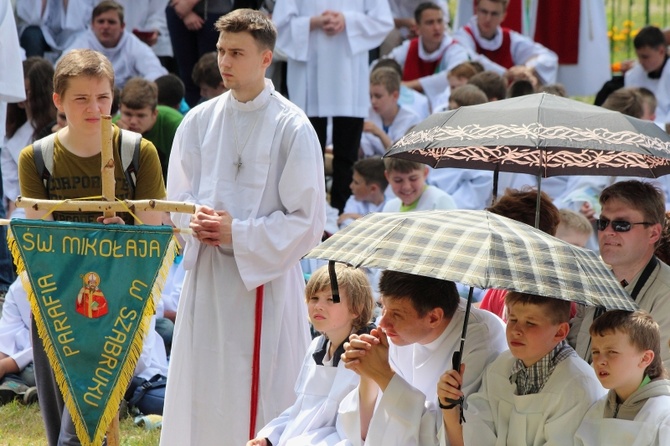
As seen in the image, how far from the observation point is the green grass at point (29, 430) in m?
7.08

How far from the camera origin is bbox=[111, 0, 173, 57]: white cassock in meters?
13.3

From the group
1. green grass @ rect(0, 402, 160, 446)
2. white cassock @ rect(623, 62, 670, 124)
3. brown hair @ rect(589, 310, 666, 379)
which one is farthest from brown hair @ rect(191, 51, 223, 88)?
brown hair @ rect(589, 310, 666, 379)

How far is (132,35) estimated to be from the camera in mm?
12430

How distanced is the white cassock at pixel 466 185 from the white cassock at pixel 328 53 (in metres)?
0.91

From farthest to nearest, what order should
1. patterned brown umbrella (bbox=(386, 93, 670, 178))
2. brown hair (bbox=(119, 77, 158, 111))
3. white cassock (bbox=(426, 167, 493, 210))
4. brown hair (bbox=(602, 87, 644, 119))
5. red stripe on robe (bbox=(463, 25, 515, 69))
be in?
red stripe on robe (bbox=(463, 25, 515, 69)), white cassock (bbox=(426, 167, 493, 210)), brown hair (bbox=(602, 87, 644, 119)), brown hair (bbox=(119, 77, 158, 111)), patterned brown umbrella (bbox=(386, 93, 670, 178))

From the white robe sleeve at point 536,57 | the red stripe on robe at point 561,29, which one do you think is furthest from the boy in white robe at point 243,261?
the red stripe on robe at point 561,29

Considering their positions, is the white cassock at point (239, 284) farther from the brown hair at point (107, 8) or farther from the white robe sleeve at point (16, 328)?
the brown hair at point (107, 8)

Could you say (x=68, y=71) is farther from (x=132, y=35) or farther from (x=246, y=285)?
(x=132, y=35)

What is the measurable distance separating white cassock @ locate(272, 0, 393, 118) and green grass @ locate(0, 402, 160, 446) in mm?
4394

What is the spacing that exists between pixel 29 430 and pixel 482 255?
3974 mm

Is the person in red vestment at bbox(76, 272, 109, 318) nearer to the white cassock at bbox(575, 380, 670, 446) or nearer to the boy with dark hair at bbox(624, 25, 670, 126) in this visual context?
the white cassock at bbox(575, 380, 670, 446)

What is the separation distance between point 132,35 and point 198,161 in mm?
6481

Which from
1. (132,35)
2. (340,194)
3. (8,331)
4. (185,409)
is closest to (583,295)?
(185,409)

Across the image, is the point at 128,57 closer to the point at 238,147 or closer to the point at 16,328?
the point at 16,328
